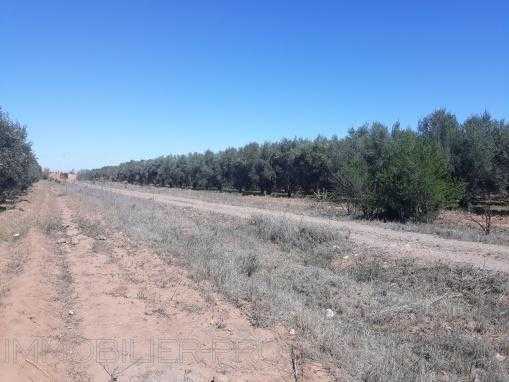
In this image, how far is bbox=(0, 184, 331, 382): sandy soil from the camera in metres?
5.59

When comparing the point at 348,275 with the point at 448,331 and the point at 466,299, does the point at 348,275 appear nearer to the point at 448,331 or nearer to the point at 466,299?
the point at 466,299

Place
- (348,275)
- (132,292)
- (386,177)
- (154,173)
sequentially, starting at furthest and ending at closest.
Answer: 1. (154,173)
2. (386,177)
3. (348,275)
4. (132,292)

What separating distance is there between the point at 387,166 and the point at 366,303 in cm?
1491

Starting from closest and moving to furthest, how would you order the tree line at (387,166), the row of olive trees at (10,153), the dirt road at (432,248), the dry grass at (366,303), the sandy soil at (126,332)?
the sandy soil at (126,332)
the dry grass at (366,303)
the dirt road at (432,248)
the tree line at (387,166)
the row of olive trees at (10,153)

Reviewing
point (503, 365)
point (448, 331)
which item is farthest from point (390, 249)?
point (503, 365)

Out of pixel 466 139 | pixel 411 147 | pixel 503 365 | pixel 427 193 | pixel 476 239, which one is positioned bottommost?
pixel 503 365

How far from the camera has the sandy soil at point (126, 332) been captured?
220 inches

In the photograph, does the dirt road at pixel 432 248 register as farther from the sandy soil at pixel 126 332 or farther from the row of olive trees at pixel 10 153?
the row of olive trees at pixel 10 153

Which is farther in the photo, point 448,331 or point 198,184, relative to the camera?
point 198,184

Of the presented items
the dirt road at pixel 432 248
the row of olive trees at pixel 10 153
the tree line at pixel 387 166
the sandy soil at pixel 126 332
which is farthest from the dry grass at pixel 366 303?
the row of olive trees at pixel 10 153

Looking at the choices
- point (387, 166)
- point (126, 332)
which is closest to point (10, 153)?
point (387, 166)

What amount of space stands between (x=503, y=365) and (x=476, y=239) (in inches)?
376

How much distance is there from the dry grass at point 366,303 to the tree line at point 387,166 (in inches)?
322

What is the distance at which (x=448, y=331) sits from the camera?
299 inches
